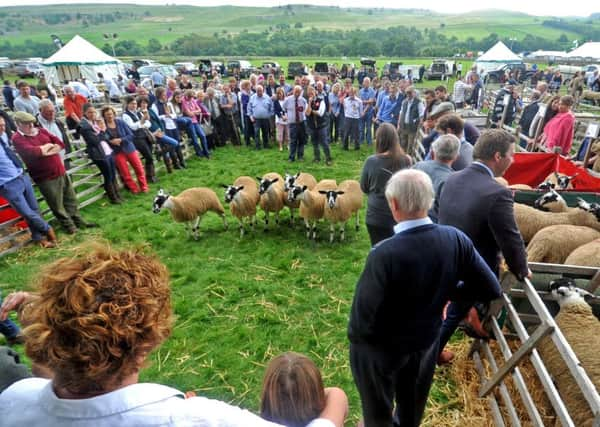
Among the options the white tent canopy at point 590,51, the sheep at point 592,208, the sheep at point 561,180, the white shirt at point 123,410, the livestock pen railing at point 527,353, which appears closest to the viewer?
the white shirt at point 123,410

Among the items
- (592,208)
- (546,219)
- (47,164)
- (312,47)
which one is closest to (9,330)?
(47,164)

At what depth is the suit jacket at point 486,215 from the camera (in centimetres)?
271

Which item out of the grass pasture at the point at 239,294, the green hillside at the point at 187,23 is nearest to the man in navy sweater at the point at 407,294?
the grass pasture at the point at 239,294

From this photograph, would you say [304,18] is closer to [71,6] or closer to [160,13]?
[160,13]

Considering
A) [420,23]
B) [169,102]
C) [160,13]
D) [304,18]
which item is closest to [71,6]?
[160,13]

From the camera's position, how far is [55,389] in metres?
1.09

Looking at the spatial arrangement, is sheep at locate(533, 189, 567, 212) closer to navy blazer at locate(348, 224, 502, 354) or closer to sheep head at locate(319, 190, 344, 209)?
sheep head at locate(319, 190, 344, 209)

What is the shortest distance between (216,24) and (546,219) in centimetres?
19315

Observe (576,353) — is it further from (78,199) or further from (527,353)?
(78,199)

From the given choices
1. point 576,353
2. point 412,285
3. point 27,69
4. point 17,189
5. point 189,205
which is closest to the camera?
point 412,285

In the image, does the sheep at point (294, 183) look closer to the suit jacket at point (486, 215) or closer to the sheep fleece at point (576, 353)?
the suit jacket at point (486, 215)

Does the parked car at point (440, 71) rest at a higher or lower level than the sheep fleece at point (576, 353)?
lower

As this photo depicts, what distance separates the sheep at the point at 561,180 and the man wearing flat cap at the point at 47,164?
28.6 feet

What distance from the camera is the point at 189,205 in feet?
22.2
